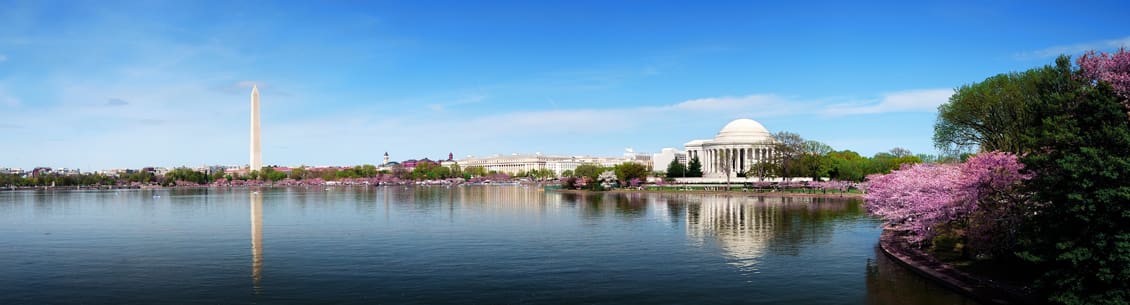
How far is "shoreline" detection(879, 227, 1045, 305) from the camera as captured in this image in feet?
65.0

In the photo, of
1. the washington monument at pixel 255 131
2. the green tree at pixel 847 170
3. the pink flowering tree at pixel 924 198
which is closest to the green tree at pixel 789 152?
the green tree at pixel 847 170

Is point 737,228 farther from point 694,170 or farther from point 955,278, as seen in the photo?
point 694,170

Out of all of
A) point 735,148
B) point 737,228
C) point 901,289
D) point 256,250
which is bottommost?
point 901,289

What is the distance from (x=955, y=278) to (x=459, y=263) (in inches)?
652

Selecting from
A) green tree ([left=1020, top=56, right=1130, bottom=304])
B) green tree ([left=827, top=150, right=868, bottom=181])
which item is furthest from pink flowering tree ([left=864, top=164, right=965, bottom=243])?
green tree ([left=827, top=150, right=868, bottom=181])

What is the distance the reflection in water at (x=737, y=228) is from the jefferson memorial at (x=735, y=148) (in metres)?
56.9

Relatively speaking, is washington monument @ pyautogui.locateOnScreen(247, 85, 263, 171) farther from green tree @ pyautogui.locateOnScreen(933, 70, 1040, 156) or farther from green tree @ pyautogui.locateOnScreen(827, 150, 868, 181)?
green tree @ pyautogui.locateOnScreen(933, 70, 1040, 156)

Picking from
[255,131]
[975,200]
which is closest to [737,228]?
[975,200]

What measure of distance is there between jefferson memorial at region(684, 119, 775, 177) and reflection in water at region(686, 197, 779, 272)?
56.9 metres

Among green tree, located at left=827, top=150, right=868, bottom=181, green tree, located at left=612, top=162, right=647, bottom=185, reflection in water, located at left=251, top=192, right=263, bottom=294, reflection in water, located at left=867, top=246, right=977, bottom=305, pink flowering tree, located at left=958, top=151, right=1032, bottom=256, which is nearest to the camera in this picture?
reflection in water, located at left=867, top=246, right=977, bottom=305

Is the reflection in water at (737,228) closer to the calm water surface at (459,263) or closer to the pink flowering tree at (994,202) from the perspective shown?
the calm water surface at (459,263)

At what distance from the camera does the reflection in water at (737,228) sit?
3125 centimetres

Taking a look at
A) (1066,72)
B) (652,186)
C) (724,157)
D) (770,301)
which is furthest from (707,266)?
(724,157)

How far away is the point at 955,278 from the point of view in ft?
75.3
